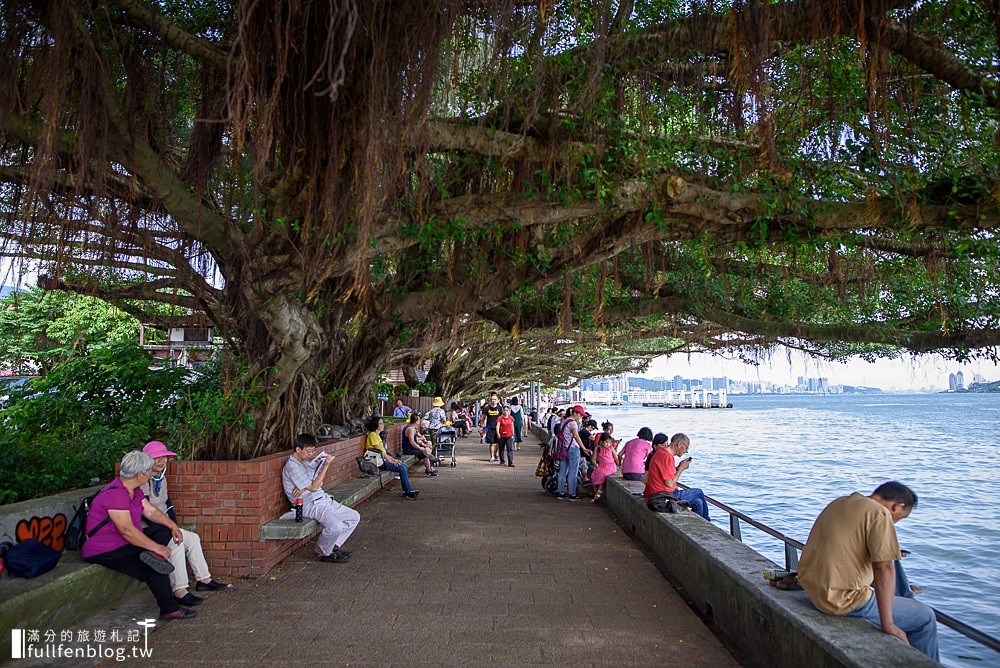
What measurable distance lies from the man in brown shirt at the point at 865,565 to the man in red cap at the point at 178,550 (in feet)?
13.6

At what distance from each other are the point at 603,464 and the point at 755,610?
6.60m

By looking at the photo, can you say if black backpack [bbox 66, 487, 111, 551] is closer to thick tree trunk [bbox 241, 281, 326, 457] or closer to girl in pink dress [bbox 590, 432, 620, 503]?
thick tree trunk [bbox 241, 281, 326, 457]

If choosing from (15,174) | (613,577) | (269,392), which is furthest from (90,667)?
(15,174)

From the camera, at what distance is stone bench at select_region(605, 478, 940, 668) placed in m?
3.23

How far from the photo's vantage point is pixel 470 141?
20.7 feet

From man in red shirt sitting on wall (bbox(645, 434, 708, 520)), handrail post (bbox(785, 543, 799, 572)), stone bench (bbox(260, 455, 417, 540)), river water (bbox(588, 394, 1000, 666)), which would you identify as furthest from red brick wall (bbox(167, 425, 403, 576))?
river water (bbox(588, 394, 1000, 666))

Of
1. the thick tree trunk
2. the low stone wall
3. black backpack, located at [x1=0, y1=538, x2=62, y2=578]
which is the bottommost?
black backpack, located at [x1=0, y1=538, x2=62, y2=578]

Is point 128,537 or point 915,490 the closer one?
point 128,537

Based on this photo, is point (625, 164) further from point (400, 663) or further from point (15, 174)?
point (15, 174)

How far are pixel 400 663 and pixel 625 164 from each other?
459cm

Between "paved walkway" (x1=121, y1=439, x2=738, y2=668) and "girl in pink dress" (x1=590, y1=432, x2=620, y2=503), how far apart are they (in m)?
2.18

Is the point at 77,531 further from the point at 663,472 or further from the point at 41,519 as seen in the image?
the point at 663,472

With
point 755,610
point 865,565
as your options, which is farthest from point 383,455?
point 865,565

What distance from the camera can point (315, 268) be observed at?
657 centimetres
